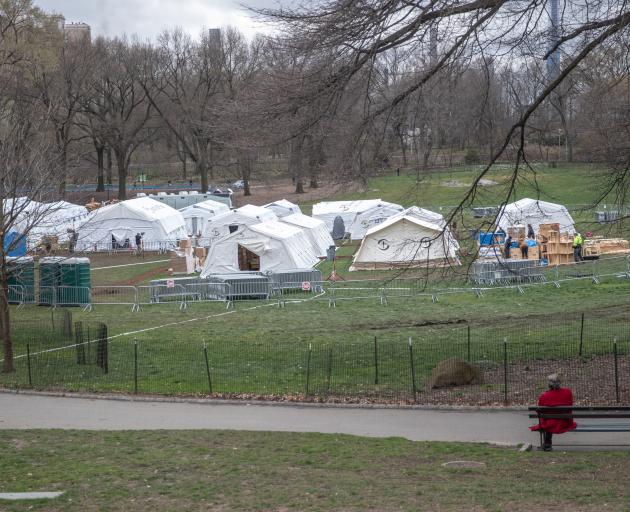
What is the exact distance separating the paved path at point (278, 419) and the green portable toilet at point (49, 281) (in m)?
15.2

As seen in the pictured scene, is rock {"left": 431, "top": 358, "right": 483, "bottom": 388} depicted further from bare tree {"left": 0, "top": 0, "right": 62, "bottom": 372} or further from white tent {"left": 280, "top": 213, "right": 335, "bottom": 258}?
white tent {"left": 280, "top": 213, "right": 335, "bottom": 258}

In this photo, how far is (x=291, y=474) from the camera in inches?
447

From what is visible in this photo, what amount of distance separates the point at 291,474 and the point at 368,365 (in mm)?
9194

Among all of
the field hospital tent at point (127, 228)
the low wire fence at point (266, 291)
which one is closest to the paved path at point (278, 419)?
the low wire fence at point (266, 291)

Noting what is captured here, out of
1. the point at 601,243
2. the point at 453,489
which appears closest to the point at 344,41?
the point at 453,489

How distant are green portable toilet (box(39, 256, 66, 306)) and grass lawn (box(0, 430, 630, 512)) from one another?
19.2 m

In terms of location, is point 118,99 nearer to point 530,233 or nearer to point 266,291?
point 530,233

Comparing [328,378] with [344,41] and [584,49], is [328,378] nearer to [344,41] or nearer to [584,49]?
[344,41]

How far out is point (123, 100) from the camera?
8188 centimetres

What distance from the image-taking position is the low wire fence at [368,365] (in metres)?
17.9

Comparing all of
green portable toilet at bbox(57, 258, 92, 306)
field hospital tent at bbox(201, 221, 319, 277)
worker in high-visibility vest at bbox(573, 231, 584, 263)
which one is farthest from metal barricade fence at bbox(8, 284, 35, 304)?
worker in high-visibility vest at bbox(573, 231, 584, 263)

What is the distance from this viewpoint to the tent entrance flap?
130ft

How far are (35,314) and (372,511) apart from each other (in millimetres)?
24668

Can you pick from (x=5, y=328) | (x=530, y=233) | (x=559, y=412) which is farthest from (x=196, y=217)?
(x=559, y=412)
